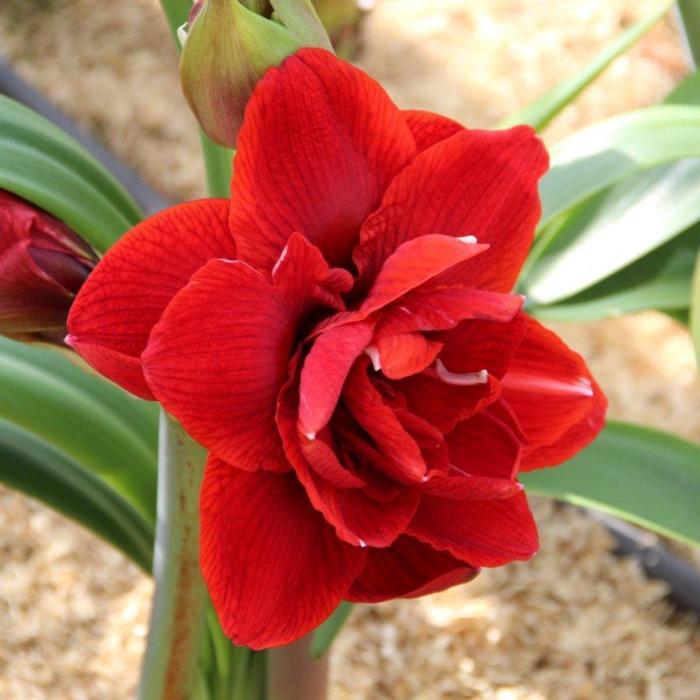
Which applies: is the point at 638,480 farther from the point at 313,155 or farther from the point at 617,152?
the point at 313,155

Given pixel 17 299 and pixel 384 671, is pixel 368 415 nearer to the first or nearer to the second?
pixel 17 299

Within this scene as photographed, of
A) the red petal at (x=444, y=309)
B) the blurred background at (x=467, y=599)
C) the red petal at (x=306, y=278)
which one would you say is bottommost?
the blurred background at (x=467, y=599)

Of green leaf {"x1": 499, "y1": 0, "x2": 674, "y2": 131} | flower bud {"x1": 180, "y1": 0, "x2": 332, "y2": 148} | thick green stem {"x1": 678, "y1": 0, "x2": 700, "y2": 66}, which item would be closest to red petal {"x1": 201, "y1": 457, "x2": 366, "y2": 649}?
flower bud {"x1": 180, "y1": 0, "x2": 332, "y2": 148}

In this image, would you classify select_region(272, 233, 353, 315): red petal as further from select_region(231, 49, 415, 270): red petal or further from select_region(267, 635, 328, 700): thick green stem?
select_region(267, 635, 328, 700): thick green stem

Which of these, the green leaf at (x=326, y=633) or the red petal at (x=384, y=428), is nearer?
the red petal at (x=384, y=428)

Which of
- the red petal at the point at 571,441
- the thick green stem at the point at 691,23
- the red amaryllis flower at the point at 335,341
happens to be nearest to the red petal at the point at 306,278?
the red amaryllis flower at the point at 335,341

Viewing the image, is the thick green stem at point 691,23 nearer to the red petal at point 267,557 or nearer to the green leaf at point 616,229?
the green leaf at point 616,229

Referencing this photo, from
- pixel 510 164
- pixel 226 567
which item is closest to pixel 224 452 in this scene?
pixel 226 567
